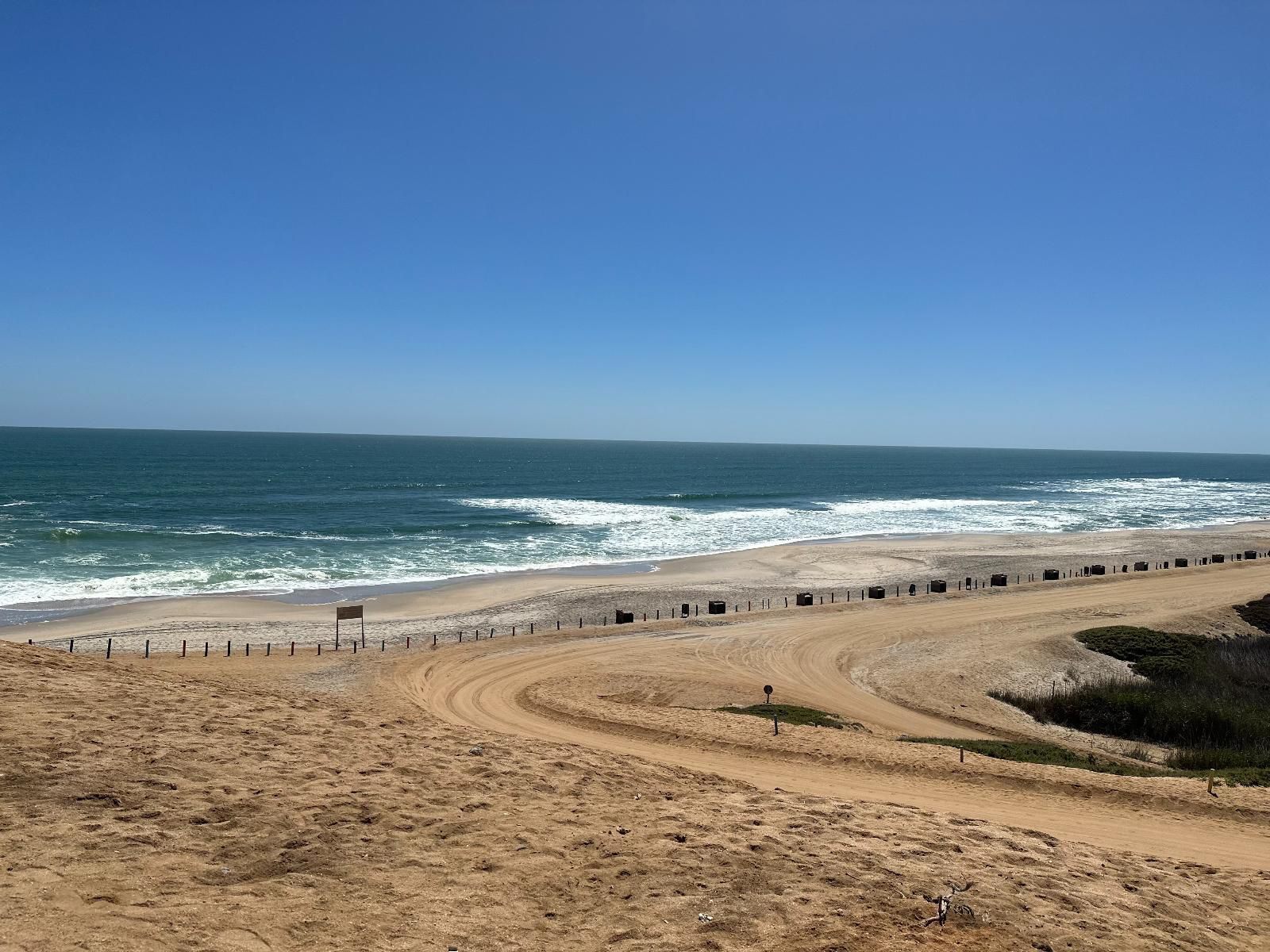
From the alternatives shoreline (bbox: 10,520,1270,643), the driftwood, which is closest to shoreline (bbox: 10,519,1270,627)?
shoreline (bbox: 10,520,1270,643)

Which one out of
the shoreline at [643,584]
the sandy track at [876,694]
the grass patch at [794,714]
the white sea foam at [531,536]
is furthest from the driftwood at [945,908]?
the white sea foam at [531,536]

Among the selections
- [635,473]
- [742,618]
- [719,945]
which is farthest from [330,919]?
[635,473]

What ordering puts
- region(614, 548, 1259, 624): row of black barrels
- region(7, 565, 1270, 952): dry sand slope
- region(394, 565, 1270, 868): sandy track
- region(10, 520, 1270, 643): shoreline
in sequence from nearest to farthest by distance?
region(7, 565, 1270, 952): dry sand slope
region(394, 565, 1270, 868): sandy track
region(10, 520, 1270, 643): shoreline
region(614, 548, 1259, 624): row of black barrels

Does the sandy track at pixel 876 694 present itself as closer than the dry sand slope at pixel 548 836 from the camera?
No

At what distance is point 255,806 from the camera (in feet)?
31.7

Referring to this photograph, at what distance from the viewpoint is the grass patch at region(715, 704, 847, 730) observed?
20141 millimetres

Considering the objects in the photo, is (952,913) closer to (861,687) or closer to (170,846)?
(170,846)

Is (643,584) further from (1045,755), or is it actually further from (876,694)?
(1045,755)

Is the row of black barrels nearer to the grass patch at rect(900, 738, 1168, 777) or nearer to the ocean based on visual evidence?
the ocean

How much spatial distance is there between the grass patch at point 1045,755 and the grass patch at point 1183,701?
1392 mm

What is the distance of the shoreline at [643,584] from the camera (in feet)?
115

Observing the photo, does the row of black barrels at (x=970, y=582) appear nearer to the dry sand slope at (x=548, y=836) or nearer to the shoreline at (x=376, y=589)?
the shoreline at (x=376, y=589)

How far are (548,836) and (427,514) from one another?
225ft

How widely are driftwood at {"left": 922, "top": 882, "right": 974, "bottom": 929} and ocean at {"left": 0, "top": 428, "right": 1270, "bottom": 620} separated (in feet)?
134
